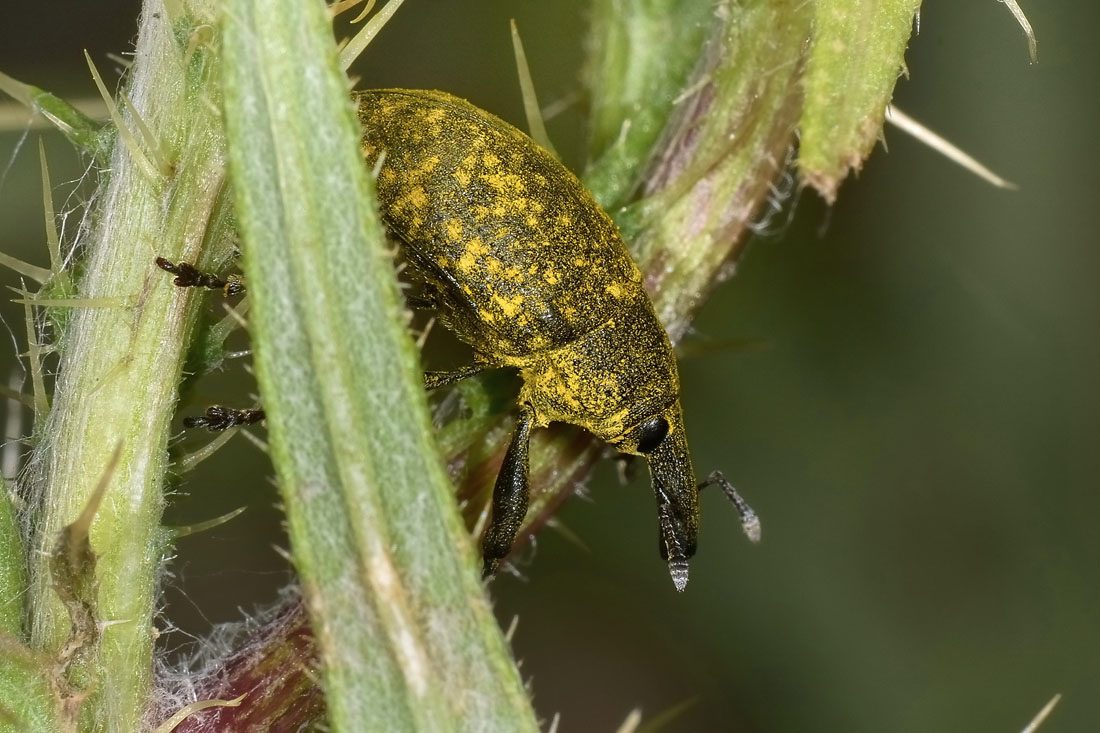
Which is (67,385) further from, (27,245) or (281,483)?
(27,245)

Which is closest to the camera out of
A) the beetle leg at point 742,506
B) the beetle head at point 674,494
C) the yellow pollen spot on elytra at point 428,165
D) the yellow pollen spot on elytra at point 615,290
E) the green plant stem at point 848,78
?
the green plant stem at point 848,78

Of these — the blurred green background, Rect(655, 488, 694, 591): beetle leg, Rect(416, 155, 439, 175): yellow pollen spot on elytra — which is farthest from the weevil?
the blurred green background

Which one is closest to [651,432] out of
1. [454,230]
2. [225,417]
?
[454,230]

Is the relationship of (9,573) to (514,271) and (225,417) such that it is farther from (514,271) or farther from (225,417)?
(514,271)

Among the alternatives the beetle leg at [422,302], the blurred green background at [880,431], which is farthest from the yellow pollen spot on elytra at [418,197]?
the blurred green background at [880,431]

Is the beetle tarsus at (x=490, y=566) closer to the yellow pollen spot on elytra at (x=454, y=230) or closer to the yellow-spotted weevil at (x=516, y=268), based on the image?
the yellow-spotted weevil at (x=516, y=268)

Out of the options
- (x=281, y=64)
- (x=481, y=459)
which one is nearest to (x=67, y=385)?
(x=281, y=64)
